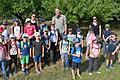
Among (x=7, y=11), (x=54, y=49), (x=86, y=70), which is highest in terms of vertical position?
(x=7, y=11)

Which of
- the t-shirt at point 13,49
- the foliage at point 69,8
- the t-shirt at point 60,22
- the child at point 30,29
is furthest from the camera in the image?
the foliage at point 69,8

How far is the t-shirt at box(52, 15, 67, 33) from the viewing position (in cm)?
1664

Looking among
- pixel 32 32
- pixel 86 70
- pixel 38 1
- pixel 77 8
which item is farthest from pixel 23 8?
pixel 86 70

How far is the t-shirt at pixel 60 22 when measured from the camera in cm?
1664

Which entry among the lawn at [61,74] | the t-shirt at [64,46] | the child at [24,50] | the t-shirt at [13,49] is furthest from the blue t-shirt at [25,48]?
the t-shirt at [64,46]

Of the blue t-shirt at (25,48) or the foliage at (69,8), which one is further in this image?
the foliage at (69,8)

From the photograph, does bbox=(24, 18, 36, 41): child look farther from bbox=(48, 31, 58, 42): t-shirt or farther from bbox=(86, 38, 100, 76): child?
bbox=(86, 38, 100, 76): child

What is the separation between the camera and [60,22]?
54.6 ft

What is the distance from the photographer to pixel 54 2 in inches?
800

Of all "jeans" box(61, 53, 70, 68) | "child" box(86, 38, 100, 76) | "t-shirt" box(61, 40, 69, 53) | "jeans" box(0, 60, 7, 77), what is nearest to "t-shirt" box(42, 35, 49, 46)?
"t-shirt" box(61, 40, 69, 53)

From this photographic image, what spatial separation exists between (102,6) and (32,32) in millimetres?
5880

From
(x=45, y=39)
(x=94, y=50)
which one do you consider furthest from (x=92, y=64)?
(x=45, y=39)

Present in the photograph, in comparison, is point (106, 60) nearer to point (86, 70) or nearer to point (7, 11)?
point (86, 70)

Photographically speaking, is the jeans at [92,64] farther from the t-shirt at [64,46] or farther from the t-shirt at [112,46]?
the t-shirt at [64,46]
